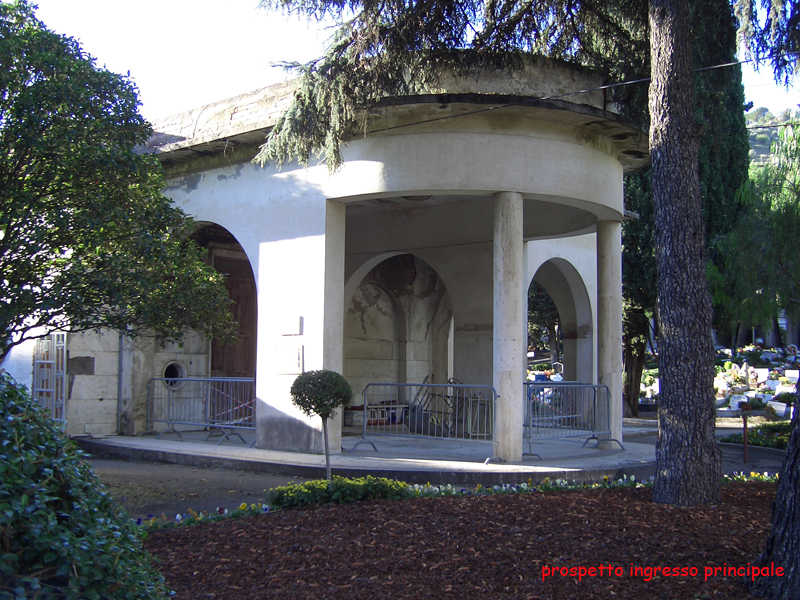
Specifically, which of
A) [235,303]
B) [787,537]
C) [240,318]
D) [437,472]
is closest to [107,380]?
[235,303]

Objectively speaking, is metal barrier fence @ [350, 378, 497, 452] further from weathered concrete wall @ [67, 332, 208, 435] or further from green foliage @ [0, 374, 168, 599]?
green foliage @ [0, 374, 168, 599]

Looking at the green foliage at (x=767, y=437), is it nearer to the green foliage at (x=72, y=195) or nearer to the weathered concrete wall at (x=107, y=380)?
the green foliage at (x=72, y=195)

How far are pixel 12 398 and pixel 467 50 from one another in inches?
349

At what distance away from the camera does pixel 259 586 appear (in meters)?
4.58

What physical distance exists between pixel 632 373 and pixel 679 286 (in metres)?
17.2

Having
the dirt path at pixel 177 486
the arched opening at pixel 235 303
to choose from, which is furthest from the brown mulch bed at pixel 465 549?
the arched opening at pixel 235 303

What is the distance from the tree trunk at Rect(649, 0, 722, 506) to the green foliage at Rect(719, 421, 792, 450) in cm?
742

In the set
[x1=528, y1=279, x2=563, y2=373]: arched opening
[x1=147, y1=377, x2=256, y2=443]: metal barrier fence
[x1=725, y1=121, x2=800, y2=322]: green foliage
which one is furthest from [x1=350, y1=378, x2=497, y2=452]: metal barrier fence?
[x1=528, y1=279, x2=563, y2=373]: arched opening

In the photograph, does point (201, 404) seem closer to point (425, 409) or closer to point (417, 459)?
point (425, 409)

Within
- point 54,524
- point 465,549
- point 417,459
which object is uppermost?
point 54,524

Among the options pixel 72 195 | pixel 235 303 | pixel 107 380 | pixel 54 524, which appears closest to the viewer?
pixel 54 524

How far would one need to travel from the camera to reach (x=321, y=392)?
320 inches

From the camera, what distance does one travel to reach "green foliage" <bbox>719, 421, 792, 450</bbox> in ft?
48.0

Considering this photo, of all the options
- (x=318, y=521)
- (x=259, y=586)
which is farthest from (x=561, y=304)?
(x=259, y=586)
